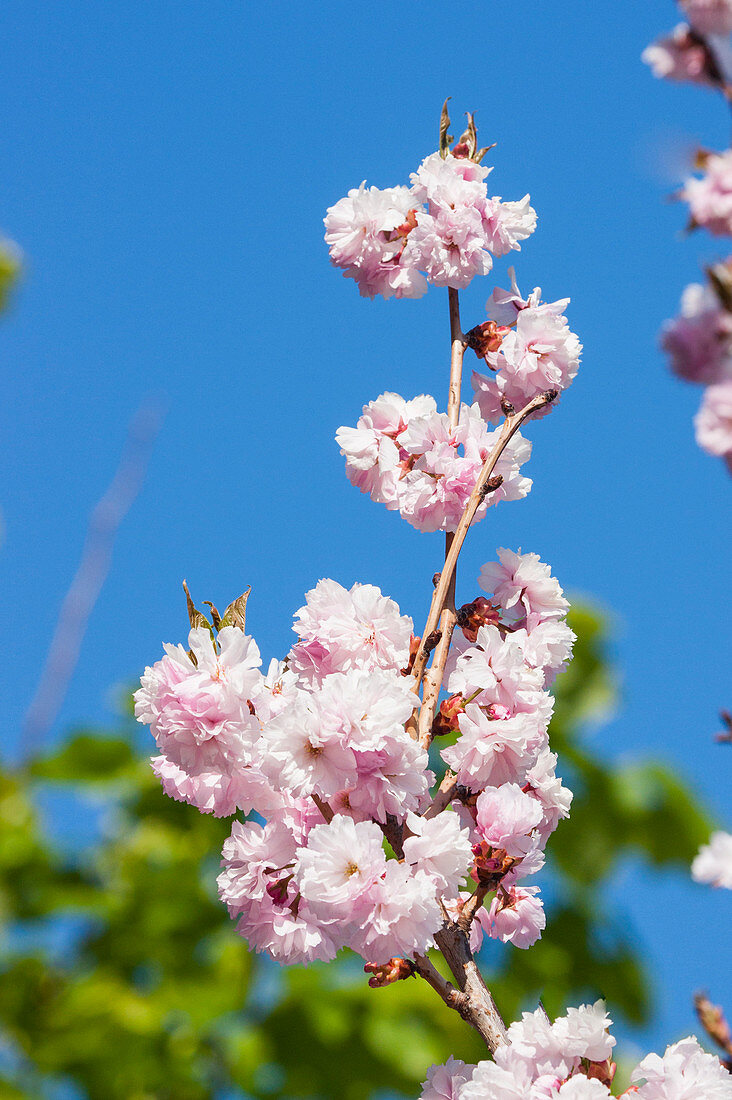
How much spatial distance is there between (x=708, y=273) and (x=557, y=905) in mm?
7086

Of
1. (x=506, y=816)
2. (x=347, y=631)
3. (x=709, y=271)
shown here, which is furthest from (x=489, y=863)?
(x=709, y=271)

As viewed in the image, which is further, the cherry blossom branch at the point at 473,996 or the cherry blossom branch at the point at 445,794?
the cherry blossom branch at the point at 445,794

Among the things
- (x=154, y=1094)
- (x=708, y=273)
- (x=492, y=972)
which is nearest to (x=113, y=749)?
(x=154, y=1094)

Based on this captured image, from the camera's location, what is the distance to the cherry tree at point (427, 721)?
133cm

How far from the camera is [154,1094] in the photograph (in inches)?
208

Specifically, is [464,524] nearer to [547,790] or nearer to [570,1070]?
[547,790]

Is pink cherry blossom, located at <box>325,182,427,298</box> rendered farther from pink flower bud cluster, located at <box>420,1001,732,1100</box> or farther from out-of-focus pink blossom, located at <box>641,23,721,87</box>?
pink flower bud cluster, located at <box>420,1001,732,1100</box>

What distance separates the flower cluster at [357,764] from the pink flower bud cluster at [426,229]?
0.60 meters

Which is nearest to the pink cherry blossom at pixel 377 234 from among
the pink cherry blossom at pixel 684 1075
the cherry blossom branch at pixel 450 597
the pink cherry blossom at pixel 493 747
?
the cherry blossom branch at pixel 450 597

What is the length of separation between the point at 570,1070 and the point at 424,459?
95 cm

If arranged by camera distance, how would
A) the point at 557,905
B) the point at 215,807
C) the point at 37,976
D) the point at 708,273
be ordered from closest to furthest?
1. the point at 708,273
2. the point at 215,807
3. the point at 37,976
4. the point at 557,905

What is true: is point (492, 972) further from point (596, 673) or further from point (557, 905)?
point (596, 673)

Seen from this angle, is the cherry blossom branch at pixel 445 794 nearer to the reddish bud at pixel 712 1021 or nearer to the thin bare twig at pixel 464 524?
the thin bare twig at pixel 464 524

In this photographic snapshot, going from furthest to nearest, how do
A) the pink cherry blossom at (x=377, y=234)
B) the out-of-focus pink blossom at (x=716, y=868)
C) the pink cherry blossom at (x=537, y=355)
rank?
the pink cherry blossom at (x=377, y=234)
the pink cherry blossom at (x=537, y=355)
the out-of-focus pink blossom at (x=716, y=868)
